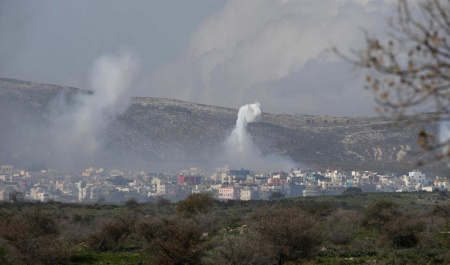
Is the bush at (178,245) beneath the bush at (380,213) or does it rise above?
beneath

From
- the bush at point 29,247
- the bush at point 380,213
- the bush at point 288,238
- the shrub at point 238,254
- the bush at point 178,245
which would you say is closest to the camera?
the shrub at point 238,254

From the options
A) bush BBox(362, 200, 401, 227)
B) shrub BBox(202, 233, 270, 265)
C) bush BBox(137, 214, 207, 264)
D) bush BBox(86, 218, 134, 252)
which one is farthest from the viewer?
bush BBox(362, 200, 401, 227)

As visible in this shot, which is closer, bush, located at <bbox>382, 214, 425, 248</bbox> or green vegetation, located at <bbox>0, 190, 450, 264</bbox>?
green vegetation, located at <bbox>0, 190, 450, 264</bbox>

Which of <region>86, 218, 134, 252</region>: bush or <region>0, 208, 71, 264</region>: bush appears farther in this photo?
<region>86, 218, 134, 252</region>: bush

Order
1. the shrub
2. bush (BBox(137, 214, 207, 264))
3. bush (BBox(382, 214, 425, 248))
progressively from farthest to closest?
bush (BBox(382, 214, 425, 248)), bush (BBox(137, 214, 207, 264)), the shrub

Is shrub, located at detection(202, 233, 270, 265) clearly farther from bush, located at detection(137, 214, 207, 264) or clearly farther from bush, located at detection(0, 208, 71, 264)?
bush, located at detection(0, 208, 71, 264)

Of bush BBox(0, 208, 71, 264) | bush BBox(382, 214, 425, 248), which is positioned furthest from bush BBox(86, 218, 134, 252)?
bush BBox(382, 214, 425, 248)

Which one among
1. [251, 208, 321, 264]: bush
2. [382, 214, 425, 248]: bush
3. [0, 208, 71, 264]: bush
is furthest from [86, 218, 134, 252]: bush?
[382, 214, 425, 248]: bush

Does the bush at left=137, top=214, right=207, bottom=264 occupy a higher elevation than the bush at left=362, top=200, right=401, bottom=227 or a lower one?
lower

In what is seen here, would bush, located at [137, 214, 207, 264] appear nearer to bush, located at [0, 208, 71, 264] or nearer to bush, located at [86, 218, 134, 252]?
bush, located at [0, 208, 71, 264]

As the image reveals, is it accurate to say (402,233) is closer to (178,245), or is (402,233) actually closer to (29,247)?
(178,245)

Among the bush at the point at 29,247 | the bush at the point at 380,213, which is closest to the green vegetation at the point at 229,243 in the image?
the bush at the point at 29,247

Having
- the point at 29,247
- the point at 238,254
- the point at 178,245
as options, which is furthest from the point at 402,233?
the point at 29,247

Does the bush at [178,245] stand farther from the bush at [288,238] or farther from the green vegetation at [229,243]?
the bush at [288,238]
